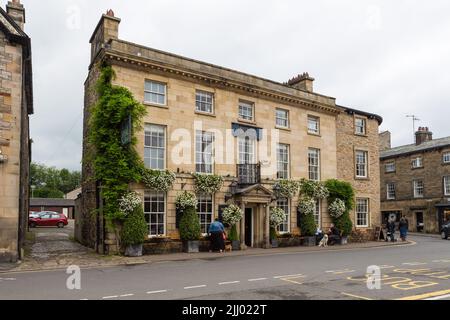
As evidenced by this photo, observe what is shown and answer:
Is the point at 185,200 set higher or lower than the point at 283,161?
lower

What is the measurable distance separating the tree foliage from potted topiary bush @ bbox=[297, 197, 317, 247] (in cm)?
8343

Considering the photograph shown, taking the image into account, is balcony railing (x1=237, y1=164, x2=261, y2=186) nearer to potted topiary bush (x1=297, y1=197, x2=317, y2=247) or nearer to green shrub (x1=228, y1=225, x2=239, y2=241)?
green shrub (x1=228, y1=225, x2=239, y2=241)

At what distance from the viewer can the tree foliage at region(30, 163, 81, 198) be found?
3925 inches

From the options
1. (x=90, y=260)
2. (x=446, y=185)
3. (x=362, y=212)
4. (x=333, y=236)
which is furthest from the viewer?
(x=446, y=185)

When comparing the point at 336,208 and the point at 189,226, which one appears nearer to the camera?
the point at 189,226

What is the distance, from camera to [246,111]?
74.4ft

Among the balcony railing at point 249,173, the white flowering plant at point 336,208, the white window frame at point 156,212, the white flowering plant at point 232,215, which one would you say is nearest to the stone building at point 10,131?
the white window frame at point 156,212

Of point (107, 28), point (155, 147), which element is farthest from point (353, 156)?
point (107, 28)

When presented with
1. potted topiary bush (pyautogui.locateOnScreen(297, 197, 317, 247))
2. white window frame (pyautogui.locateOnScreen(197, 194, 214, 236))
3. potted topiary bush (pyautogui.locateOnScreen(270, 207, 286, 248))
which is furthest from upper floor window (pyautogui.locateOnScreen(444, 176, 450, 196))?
white window frame (pyautogui.locateOnScreen(197, 194, 214, 236))

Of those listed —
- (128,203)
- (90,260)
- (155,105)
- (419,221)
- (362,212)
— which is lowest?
(419,221)

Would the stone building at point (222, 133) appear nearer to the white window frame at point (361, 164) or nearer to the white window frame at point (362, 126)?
the white window frame at point (361, 164)

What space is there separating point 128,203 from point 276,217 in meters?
8.31

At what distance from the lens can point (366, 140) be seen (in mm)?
28562

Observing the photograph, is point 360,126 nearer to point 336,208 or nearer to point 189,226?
point 336,208
